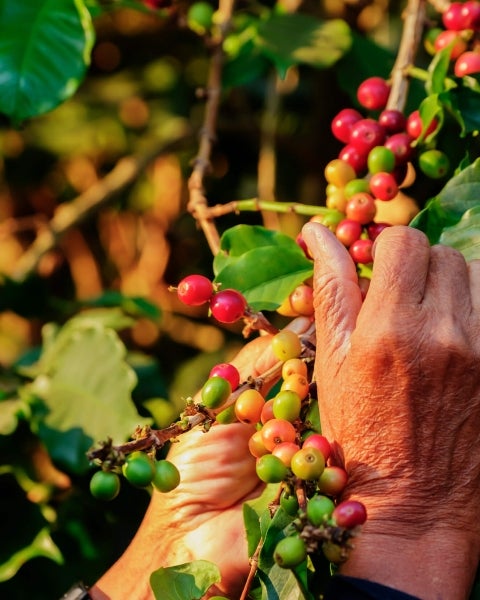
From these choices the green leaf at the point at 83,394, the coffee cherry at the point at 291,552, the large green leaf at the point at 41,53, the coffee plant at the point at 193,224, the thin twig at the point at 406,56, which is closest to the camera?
the coffee cherry at the point at 291,552

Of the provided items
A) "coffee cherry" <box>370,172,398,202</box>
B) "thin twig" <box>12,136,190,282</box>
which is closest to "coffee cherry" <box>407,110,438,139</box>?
"coffee cherry" <box>370,172,398,202</box>

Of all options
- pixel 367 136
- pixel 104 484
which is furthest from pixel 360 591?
pixel 367 136

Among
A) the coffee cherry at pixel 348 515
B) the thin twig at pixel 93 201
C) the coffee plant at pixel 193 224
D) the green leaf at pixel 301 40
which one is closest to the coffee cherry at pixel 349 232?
the coffee plant at pixel 193 224

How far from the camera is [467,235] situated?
1245 mm

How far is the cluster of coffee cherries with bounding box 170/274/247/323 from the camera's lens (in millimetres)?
1176

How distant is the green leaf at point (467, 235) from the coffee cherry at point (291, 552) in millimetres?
498

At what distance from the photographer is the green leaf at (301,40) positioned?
1798 mm

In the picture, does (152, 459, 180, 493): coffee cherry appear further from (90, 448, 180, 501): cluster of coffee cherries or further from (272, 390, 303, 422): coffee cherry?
(272, 390, 303, 422): coffee cherry

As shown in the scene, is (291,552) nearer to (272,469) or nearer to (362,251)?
(272,469)

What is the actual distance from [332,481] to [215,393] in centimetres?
18

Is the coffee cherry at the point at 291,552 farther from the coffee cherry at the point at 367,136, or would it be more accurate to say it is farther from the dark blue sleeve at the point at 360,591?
the coffee cherry at the point at 367,136

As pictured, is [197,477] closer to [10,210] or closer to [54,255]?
[54,255]

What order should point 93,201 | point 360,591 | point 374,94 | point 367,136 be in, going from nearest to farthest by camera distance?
point 360,591, point 367,136, point 374,94, point 93,201

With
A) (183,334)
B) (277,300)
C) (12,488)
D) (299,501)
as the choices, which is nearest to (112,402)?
(12,488)
